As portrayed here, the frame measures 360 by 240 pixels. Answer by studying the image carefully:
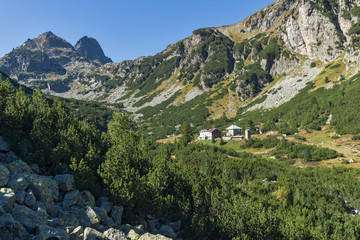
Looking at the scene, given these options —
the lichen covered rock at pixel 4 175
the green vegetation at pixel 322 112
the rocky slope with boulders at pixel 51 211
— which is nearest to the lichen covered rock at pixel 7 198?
the rocky slope with boulders at pixel 51 211

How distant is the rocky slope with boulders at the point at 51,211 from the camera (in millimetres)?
10375

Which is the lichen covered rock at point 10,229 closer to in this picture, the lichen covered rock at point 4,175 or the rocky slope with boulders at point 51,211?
the rocky slope with boulders at point 51,211

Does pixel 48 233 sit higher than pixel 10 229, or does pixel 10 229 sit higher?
pixel 10 229

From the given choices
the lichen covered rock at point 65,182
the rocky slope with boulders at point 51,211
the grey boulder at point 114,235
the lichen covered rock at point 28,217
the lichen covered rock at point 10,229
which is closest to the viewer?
the lichen covered rock at point 10,229

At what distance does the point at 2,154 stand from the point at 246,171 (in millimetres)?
37316

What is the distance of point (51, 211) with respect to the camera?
519 inches

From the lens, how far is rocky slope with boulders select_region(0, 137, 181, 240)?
10.4m

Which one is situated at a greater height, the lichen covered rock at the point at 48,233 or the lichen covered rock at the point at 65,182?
the lichen covered rock at the point at 65,182

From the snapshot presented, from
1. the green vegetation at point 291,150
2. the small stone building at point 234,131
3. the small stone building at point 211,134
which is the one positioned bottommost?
the green vegetation at point 291,150

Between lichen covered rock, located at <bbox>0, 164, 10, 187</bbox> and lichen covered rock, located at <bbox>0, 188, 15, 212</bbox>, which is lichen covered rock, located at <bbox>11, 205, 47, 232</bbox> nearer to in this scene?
lichen covered rock, located at <bbox>0, 188, 15, 212</bbox>

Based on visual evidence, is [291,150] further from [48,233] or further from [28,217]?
[28,217]

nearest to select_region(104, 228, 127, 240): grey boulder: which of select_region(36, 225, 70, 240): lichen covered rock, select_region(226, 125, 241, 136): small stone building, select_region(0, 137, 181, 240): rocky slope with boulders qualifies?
select_region(0, 137, 181, 240): rocky slope with boulders

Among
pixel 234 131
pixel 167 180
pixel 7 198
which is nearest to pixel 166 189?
pixel 167 180

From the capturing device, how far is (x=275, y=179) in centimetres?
3847
